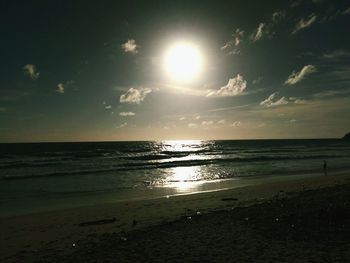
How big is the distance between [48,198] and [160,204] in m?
7.60

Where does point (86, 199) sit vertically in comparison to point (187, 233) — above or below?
below

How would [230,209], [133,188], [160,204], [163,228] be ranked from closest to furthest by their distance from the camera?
[163,228] < [230,209] < [160,204] < [133,188]

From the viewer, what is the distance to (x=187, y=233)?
1132 cm

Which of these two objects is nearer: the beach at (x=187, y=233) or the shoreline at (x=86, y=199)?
the beach at (x=187, y=233)

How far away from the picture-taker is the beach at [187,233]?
9047mm

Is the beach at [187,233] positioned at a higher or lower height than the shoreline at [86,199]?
higher

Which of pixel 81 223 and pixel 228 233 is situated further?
pixel 81 223

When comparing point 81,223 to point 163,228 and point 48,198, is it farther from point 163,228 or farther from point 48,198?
point 48,198

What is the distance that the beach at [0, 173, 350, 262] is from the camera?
29.7ft

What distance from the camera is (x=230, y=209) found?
1546 centimetres

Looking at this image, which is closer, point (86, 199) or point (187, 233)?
point (187, 233)

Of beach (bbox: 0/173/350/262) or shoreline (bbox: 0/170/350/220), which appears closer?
beach (bbox: 0/173/350/262)

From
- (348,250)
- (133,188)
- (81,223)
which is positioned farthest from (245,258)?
(133,188)

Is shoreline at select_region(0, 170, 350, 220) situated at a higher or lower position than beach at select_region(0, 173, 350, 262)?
lower
